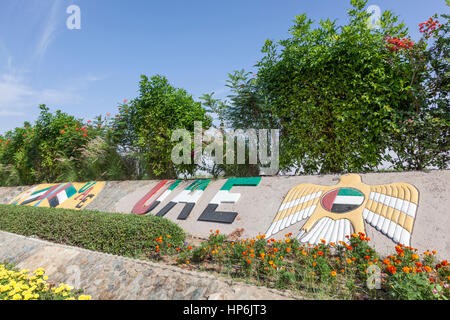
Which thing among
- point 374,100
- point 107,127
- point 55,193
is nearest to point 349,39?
point 374,100

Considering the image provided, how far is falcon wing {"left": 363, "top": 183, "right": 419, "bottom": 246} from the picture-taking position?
385cm

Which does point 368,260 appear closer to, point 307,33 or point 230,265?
point 230,265

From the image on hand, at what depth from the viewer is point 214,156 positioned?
25.7 feet

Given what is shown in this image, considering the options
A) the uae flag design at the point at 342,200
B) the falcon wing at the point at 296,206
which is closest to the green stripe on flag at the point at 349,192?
the uae flag design at the point at 342,200

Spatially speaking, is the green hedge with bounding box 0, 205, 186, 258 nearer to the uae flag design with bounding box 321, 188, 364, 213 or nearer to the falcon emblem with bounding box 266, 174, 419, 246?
the falcon emblem with bounding box 266, 174, 419, 246

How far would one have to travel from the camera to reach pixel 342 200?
4680mm

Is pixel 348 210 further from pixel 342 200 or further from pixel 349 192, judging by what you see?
pixel 349 192

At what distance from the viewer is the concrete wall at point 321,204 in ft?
12.5

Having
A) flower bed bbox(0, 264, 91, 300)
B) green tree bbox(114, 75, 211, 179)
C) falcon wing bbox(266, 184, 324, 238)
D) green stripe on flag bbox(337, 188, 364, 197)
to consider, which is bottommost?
flower bed bbox(0, 264, 91, 300)

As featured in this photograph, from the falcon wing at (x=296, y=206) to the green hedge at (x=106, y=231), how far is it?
1800 millimetres

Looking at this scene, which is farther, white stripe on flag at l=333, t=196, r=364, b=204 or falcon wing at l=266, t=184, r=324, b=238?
falcon wing at l=266, t=184, r=324, b=238

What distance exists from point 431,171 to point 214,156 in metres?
5.18

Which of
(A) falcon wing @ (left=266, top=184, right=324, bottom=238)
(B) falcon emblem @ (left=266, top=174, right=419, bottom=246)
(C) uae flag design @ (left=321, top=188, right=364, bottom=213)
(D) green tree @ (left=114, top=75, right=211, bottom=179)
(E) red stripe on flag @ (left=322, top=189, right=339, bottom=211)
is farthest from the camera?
(D) green tree @ (left=114, top=75, right=211, bottom=179)

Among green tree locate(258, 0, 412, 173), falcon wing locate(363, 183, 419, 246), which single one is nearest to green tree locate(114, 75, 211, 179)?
green tree locate(258, 0, 412, 173)
